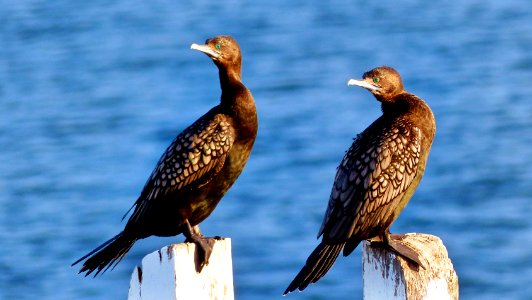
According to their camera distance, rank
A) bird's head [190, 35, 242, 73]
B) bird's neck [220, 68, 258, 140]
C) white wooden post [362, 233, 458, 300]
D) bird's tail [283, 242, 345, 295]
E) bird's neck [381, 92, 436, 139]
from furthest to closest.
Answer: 1. bird's head [190, 35, 242, 73]
2. bird's neck [220, 68, 258, 140]
3. bird's neck [381, 92, 436, 139]
4. bird's tail [283, 242, 345, 295]
5. white wooden post [362, 233, 458, 300]

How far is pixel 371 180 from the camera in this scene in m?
6.48

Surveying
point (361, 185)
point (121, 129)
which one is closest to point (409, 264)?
point (361, 185)

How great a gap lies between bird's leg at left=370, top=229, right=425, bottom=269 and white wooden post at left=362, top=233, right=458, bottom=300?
0.09ft

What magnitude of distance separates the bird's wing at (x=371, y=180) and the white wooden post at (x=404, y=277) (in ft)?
2.21

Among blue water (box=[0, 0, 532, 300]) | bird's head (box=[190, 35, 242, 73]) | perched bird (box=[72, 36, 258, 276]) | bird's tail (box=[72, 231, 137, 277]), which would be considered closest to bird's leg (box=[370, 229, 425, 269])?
perched bird (box=[72, 36, 258, 276])

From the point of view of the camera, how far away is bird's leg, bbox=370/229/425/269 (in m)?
5.46

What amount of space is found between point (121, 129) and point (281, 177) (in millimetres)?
2537

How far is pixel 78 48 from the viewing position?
1909 cm

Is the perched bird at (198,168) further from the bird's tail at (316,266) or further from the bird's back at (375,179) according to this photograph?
the bird's tail at (316,266)

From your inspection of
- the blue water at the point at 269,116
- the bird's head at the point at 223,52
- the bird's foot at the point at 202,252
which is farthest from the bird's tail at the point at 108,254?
the blue water at the point at 269,116

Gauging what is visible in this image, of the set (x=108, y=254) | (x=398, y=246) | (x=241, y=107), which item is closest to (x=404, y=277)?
(x=398, y=246)

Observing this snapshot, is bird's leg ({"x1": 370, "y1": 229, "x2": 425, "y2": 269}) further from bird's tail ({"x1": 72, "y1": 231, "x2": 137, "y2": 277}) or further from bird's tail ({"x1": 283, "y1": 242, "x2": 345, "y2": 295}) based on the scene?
bird's tail ({"x1": 72, "y1": 231, "x2": 137, "y2": 277})

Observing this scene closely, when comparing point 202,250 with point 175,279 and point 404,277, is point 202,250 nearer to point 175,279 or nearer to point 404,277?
point 175,279

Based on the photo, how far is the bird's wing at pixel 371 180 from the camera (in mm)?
6316
